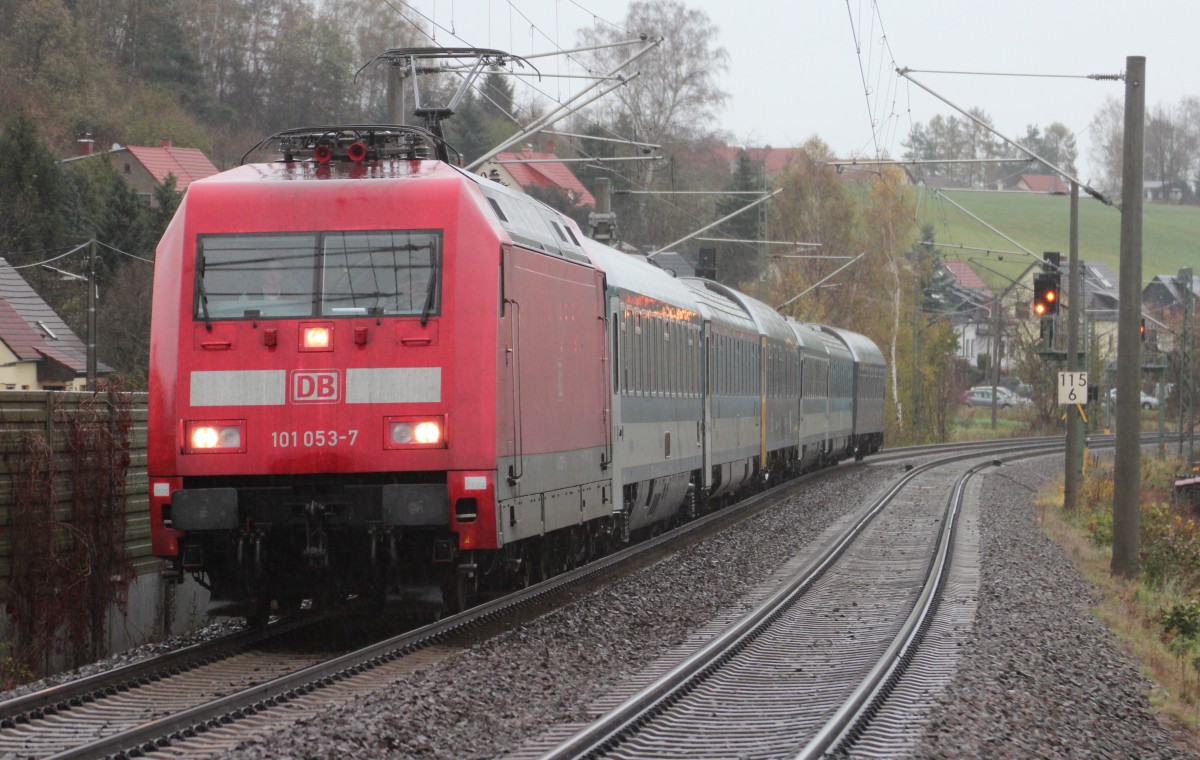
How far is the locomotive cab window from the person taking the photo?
34.3 ft

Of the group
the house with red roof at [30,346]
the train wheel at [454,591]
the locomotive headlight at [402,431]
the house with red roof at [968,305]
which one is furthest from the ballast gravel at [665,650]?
the house with red roof at [968,305]

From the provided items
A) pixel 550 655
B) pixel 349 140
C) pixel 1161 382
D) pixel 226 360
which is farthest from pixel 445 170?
pixel 1161 382

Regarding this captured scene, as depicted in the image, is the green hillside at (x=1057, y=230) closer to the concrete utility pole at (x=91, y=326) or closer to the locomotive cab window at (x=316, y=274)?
the concrete utility pole at (x=91, y=326)

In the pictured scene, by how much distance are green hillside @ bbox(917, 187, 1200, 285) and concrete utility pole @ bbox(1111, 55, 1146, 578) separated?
81.7m

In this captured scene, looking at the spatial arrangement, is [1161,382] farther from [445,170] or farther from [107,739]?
[107,739]

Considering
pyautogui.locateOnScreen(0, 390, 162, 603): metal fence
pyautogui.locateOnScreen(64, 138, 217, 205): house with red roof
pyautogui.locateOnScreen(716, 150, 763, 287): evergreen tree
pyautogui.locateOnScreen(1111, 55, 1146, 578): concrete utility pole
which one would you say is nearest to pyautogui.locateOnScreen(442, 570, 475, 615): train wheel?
pyautogui.locateOnScreen(0, 390, 162, 603): metal fence

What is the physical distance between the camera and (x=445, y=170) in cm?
1105

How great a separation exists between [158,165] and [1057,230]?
228ft

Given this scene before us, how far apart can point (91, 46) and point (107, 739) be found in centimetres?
6789

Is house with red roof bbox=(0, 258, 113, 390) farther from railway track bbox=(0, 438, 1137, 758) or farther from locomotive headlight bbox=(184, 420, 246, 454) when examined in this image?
railway track bbox=(0, 438, 1137, 758)

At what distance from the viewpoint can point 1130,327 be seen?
17578 millimetres

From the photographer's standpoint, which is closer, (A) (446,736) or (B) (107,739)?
(B) (107,739)

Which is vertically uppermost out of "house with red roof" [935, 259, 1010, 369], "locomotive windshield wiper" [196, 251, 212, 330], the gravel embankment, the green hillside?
the green hillside

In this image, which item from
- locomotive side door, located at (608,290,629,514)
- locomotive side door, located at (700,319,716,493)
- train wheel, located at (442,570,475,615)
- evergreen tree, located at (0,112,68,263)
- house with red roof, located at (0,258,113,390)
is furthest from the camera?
evergreen tree, located at (0,112,68,263)
